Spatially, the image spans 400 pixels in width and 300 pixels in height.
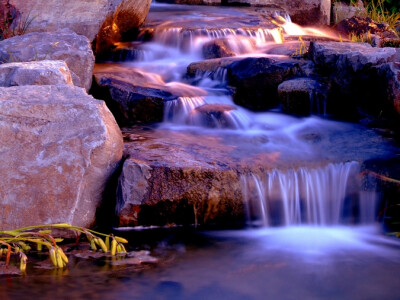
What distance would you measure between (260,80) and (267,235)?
10.4 feet

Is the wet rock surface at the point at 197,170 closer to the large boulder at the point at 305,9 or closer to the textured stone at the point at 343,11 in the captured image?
the large boulder at the point at 305,9

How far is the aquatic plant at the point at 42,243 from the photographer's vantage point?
10.7ft

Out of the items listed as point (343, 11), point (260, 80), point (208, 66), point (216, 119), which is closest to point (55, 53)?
point (216, 119)

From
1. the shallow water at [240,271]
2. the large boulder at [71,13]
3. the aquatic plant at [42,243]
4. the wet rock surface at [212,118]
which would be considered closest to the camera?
the shallow water at [240,271]

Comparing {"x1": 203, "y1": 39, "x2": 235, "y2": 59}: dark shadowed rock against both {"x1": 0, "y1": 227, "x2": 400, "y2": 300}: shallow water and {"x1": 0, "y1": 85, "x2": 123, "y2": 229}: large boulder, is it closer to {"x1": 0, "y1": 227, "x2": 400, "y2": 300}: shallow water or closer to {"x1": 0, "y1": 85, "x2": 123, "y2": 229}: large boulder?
{"x1": 0, "y1": 85, "x2": 123, "y2": 229}: large boulder

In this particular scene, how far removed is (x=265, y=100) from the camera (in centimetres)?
696

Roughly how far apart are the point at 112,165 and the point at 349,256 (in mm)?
1852

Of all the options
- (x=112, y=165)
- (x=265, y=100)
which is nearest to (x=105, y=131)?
(x=112, y=165)

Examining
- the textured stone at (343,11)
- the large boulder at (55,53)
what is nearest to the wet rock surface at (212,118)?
the large boulder at (55,53)

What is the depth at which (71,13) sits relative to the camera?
7684 millimetres

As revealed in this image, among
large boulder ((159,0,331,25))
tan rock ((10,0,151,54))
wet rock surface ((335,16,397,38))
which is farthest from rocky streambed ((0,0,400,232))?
large boulder ((159,0,331,25))

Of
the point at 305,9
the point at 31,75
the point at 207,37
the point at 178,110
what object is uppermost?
the point at 305,9

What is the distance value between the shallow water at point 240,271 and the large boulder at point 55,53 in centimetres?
281

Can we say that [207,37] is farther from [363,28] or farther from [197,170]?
[197,170]
